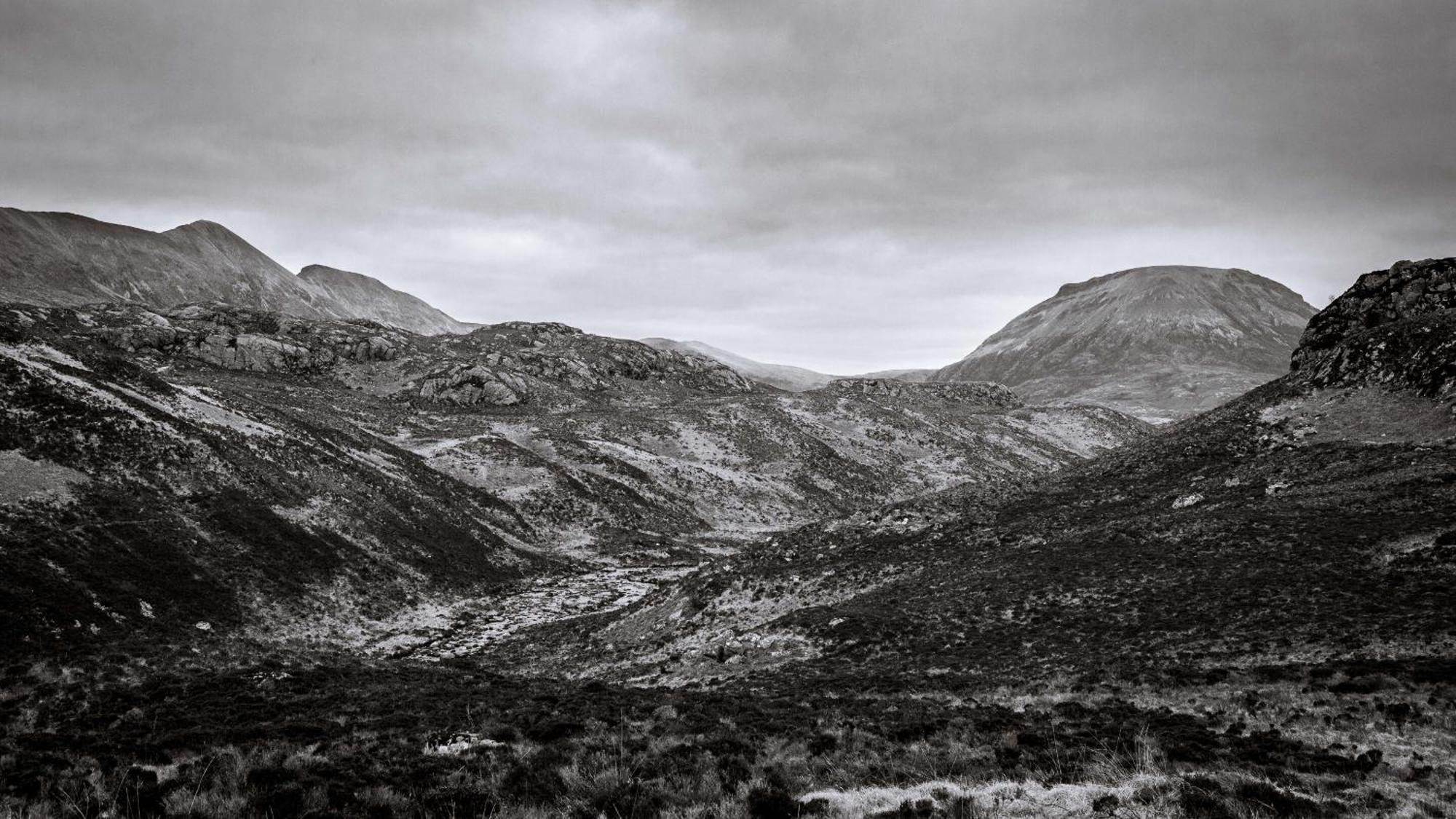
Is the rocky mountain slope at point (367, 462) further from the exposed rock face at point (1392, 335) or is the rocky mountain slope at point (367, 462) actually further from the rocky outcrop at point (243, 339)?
the exposed rock face at point (1392, 335)

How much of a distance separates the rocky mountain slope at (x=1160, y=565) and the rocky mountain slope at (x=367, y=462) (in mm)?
13202

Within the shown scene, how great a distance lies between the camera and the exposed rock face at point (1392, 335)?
132ft

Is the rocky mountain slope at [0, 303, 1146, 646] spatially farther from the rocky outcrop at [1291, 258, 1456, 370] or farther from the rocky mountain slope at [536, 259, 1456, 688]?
the rocky outcrop at [1291, 258, 1456, 370]

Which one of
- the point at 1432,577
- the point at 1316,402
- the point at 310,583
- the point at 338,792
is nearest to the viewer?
→ the point at 338,792

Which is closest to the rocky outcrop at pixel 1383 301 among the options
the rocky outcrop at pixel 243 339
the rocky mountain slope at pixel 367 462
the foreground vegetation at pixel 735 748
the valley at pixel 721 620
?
the valley at pixel 721 620

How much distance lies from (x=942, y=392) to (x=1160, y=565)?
143 meters

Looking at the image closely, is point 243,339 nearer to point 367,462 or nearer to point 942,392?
point 367,462

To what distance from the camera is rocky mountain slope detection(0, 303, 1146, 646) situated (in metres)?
31.7

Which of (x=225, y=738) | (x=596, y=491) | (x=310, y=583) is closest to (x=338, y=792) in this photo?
(x=225, y=738)

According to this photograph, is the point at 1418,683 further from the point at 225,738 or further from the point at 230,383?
the point at 230,383

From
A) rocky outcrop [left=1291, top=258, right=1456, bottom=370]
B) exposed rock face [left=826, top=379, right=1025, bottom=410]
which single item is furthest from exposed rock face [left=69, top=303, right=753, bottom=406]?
rocky outcrop [left=1291, top=258, right=1456, bottom=370]

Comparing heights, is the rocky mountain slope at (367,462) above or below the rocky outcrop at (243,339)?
below

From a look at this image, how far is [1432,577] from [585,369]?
119751 mm

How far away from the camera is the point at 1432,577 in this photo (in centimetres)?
2303
